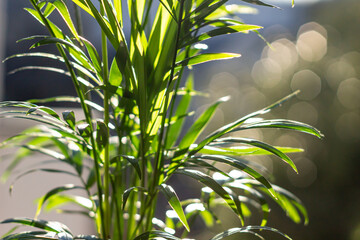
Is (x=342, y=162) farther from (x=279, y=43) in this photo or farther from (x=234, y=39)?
(x=234, y=39)

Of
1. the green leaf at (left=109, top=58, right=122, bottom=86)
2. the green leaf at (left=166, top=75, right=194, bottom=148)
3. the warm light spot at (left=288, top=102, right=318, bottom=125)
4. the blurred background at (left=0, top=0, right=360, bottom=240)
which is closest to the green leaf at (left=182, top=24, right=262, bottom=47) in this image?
the green leaf at (left=109, top=58, right=122, bottom=86)

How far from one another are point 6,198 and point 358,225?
1.61m

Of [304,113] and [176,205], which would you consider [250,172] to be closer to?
[176,205]

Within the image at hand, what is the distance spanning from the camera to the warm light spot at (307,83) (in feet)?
6.59

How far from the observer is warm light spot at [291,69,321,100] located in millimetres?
2010

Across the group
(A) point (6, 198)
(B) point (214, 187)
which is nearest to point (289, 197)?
(B) point (214, 187)

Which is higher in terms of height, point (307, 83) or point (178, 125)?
point (307, 83)

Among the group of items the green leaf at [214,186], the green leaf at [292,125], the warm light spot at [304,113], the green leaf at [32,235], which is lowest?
the green leaf at [32,235]

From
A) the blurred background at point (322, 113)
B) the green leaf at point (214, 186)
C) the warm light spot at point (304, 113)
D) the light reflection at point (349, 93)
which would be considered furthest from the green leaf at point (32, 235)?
the light reflection at point (349, 93)

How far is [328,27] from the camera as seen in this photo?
2.11 m

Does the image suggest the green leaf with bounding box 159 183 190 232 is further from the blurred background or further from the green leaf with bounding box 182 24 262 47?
the blurred background

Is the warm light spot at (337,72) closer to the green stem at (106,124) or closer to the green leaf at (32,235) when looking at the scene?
the green stem at (106,124)

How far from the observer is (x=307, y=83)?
79.7 inches

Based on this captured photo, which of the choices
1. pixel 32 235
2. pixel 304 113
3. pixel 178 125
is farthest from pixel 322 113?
pixel 32 235
